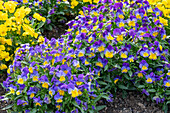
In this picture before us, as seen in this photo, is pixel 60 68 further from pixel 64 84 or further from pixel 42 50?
Result: pixel 42 50

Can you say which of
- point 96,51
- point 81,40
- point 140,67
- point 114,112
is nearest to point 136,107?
point 114,112

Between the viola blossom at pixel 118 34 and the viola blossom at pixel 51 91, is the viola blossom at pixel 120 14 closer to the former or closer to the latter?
the viola blossom at pixel 118 34

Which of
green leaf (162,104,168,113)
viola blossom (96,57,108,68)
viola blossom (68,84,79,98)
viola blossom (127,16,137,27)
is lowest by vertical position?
green leaf (162,104,168,113)

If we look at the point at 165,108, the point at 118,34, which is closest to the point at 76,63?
the point at 118,34

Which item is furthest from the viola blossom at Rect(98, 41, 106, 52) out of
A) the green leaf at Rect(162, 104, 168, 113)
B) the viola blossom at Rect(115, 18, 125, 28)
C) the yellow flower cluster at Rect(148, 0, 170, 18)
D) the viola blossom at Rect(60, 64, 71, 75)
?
the yellow flower cluster at Rect(148, 0, 170, 18)

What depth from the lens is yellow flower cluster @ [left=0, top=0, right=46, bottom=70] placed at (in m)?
3.47

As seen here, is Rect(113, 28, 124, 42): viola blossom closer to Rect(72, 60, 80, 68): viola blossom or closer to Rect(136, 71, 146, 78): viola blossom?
Rect(136, 71, 146, 78): viola blossom

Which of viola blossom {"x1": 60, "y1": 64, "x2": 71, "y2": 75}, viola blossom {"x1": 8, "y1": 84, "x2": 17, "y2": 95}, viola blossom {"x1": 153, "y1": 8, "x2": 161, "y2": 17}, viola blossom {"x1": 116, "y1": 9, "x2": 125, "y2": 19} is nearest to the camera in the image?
viola blossom {"x1": 60, "y1": 64, "x2": 71, "y2": 75}

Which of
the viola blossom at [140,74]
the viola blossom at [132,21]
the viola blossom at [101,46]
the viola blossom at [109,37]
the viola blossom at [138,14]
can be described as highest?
the viola blossom at [138,14]

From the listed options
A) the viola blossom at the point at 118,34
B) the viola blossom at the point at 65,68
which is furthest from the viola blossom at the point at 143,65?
the viola blossom at the point at 65,68

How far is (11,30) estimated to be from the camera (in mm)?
3717

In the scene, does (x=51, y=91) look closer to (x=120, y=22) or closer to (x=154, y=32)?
(x=120, y=22)

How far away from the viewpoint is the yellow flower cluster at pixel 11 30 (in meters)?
3.47

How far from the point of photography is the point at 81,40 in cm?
343
